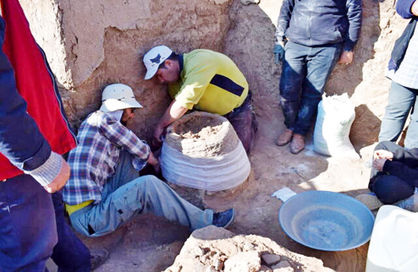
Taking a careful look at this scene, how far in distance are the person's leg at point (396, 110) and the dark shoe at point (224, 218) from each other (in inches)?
62.1

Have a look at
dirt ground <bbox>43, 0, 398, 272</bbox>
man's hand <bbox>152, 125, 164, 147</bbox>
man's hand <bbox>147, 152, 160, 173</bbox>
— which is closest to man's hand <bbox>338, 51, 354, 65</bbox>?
dirt ground <bbox>43, 0, 398, 272</bbox>

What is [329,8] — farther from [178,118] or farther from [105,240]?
[105,240]

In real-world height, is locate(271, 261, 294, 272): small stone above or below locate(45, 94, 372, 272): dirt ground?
above

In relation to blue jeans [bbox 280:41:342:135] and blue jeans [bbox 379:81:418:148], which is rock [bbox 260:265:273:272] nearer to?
blue jeans [bbox 379:81:418:148]

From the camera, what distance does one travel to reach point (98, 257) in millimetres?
2396

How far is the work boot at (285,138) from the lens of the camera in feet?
12.3

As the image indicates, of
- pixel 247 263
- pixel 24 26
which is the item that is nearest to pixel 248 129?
pixel 247 263

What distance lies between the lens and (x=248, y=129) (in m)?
3.50

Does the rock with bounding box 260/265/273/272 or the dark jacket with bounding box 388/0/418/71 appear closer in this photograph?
the rock with bounding box 260/265/273/272

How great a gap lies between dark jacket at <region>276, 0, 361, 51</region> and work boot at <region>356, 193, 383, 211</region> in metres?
1.39

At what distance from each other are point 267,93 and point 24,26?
2.86m

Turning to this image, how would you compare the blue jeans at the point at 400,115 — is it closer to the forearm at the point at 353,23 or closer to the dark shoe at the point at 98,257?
the forearm at the point at 353,23

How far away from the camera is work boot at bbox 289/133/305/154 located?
365 cm

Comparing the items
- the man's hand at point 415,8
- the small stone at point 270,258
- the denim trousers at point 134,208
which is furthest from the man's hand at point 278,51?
the small stone at point 270,258
